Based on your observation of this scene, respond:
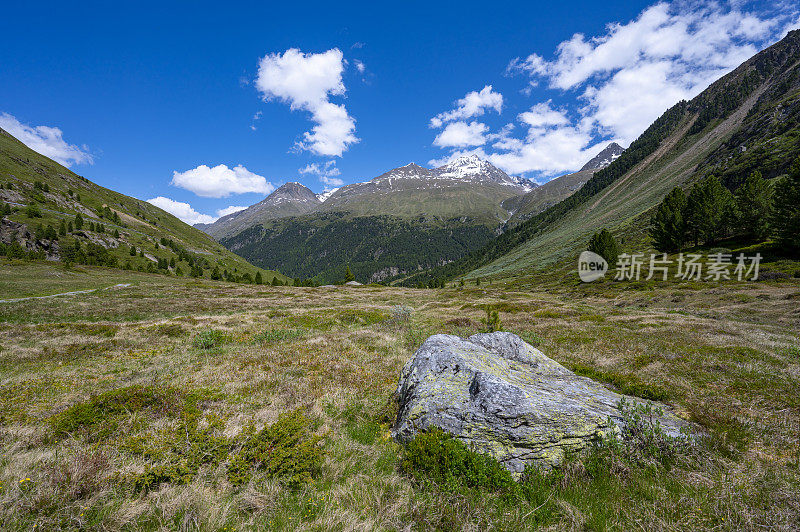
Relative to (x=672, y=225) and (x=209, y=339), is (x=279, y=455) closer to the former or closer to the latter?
(x=209, y=339)

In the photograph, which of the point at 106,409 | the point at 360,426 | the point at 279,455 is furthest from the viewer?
the point at 360,426

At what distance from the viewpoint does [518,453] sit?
602 cm

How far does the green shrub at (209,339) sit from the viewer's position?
17.3 metres

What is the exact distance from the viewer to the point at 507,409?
656cm

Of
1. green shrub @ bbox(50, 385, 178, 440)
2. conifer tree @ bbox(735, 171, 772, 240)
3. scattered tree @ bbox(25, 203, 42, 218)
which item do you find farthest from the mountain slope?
scattered tree @ bbox(25, 203, 42, 218)

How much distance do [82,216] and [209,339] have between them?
176 m

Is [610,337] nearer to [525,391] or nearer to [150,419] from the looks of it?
[525,391]

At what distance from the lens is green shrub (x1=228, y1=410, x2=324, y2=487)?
18.4 feet

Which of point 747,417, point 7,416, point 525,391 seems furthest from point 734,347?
point 7,416

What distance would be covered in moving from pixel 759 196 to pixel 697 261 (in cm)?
2164

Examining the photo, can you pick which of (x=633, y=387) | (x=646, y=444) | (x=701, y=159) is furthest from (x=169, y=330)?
(x=701, y=159)

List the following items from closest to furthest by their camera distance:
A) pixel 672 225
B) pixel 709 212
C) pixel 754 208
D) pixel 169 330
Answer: pixel 169 330 → pixel 754 208 → pixel 709 212 → pixel 672 225

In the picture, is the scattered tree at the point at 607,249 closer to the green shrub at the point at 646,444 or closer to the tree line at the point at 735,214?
the tree line at the point at 735,214

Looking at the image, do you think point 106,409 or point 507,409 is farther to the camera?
point 106,409
